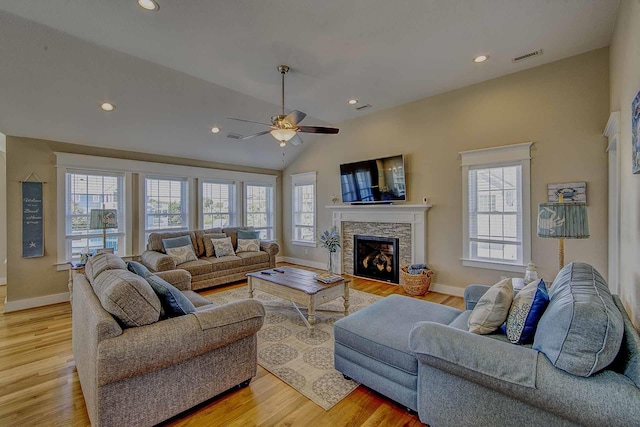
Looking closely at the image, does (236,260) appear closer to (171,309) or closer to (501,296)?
(171,309)

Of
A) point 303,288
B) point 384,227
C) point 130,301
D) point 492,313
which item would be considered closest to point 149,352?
point 130,301

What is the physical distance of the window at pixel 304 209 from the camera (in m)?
6.86

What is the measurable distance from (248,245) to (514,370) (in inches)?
203

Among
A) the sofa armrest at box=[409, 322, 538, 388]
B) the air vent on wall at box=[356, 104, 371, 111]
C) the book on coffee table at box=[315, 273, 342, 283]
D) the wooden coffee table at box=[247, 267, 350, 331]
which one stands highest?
the air vent on wall at box=[356, 104, 371, 111]

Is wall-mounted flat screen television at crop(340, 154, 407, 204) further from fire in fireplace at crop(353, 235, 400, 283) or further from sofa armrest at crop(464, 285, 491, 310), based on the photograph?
sofa armrest at crop(464, 285, 491, 310)

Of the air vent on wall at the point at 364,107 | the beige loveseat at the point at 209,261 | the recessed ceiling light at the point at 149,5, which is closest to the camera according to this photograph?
the recessed ceiling light at the point at 149,5

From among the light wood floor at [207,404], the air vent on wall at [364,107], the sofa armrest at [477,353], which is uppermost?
the air vent on wall at [364,107]

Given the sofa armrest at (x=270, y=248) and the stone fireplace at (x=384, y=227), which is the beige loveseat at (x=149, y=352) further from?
the sofa armrest at (x=270, y=248)

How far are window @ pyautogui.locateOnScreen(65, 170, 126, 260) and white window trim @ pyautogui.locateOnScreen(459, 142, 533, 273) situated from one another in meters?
5.80

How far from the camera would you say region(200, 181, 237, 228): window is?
6.30 m

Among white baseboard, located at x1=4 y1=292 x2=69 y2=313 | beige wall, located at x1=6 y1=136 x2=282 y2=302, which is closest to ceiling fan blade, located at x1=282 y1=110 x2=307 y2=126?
beige wall, located at x1=6 y1=136 x2=282 y2=302

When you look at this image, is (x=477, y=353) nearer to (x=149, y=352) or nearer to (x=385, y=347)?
(x=385, y=347)

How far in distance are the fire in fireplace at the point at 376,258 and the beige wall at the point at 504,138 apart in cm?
69

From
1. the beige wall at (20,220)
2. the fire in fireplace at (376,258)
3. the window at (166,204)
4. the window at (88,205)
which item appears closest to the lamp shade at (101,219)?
the window at (88,205)
